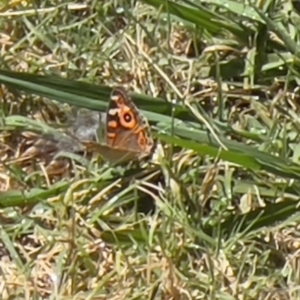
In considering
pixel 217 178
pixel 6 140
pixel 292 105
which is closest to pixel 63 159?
pixel 6 140

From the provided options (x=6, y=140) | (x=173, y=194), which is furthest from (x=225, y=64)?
(x=6, y=140)

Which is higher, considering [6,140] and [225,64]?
[225,64]

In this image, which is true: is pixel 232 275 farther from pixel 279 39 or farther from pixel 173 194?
pixel 279 39

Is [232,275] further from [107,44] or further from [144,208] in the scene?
[107,44]

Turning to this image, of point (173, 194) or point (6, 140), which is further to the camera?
point (6, 140)

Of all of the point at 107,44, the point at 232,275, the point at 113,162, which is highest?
the point at 107,44

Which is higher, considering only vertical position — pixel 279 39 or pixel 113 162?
pixel 279 39
